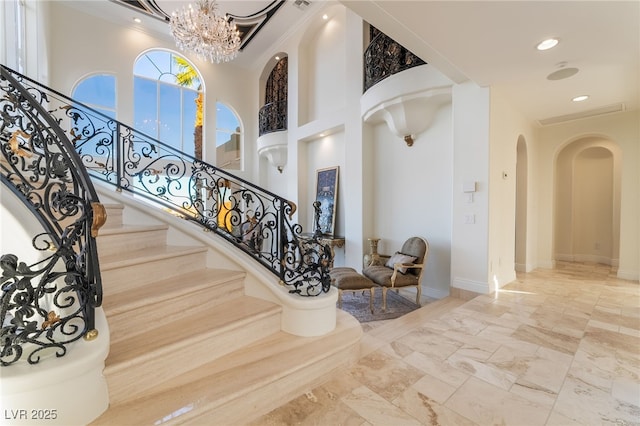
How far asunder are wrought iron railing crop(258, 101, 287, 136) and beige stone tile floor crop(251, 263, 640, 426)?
6085mm

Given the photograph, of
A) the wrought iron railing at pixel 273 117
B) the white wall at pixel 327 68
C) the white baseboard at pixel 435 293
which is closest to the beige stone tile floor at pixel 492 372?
the white baseboard at pixel 435 293

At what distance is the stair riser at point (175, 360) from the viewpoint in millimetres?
1404

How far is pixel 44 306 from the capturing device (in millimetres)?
1488

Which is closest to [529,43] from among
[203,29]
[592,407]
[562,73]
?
[562,73]

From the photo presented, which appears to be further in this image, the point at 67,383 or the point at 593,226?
the point at 593,226

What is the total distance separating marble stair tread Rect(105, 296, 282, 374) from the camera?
1.50 m

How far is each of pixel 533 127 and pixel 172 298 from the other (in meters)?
6.70

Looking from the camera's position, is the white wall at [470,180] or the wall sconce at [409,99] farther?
the wall sconce at [409,99]

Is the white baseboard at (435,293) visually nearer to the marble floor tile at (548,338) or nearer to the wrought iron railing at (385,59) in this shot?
the marble floor tile at (548,338)

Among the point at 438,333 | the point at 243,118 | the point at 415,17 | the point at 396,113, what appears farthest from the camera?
the point at 243,118

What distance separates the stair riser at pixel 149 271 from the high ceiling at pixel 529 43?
2522 millimetres

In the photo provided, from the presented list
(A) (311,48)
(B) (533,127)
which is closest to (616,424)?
(B) (533,127)

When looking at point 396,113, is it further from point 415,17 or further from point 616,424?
point 616,424

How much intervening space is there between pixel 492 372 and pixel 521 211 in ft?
14.1
